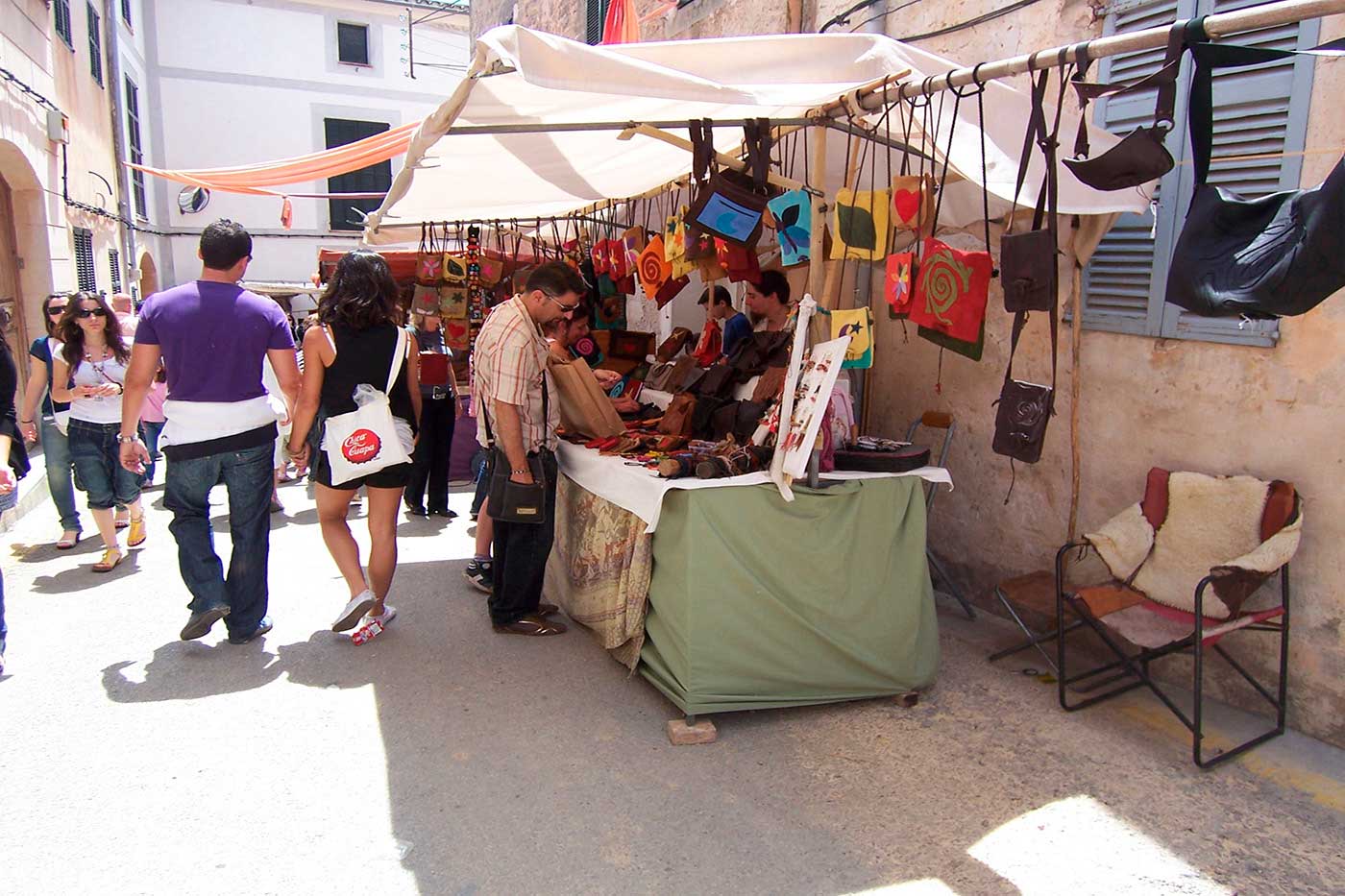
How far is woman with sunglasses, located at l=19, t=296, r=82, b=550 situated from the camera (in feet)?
16.5

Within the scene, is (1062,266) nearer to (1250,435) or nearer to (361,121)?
(1250,435)

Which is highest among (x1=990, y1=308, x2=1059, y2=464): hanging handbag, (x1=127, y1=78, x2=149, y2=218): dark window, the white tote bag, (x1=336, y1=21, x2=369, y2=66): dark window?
(x1=336, y1=21, x2=369, y2=66): dark window

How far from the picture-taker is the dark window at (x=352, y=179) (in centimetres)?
2072

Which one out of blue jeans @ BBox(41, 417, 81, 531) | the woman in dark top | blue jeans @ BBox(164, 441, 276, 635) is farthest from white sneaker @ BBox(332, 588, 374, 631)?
blue jeans @ BBox(41, 417, 81, 531)

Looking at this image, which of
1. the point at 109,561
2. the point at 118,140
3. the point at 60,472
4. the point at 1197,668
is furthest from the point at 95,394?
the point at 118,140

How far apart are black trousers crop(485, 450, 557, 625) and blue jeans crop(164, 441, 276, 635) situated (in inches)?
41.2

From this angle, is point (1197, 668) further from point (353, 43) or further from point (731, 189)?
point (353, 43)

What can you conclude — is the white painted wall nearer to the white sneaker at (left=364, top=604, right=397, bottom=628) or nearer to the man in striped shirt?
the white sneaker at (left=364, top=604, right=397, bottom=628)

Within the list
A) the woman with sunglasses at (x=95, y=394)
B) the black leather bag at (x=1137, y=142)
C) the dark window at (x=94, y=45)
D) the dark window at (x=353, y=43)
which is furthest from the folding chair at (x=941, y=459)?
the dark window at (x=353, y=43)

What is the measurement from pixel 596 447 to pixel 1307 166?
2.98 metres

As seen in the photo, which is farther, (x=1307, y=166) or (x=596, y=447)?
(x=596, y=447)

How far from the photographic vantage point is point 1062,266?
3930 millimetres

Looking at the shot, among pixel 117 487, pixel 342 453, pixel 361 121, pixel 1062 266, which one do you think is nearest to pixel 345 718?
pixel 342 453

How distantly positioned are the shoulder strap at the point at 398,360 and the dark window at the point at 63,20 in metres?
8.51
